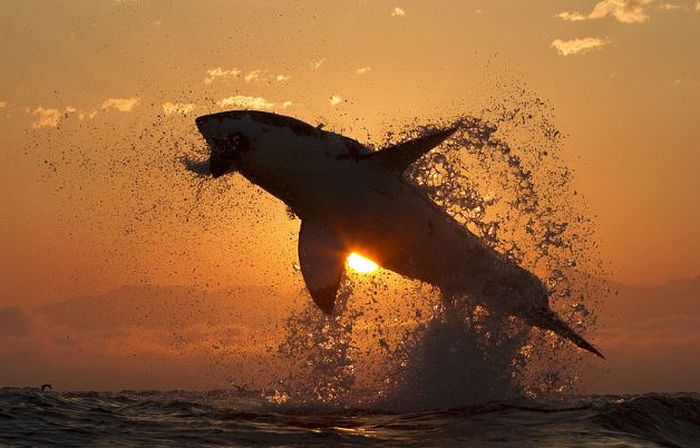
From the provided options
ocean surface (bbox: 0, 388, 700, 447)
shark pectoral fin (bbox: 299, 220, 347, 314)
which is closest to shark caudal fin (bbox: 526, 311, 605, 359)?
ocean surface (bbox: 0, 388, 700, 447)

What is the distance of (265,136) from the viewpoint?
17.4 meters

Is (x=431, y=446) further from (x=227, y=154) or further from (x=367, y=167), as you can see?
(x=227, y=154)

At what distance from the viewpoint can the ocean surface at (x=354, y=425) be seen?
15133 millimetres

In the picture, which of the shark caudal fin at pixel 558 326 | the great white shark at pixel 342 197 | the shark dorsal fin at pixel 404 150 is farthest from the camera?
the shark caudal fin at pixel 558 326

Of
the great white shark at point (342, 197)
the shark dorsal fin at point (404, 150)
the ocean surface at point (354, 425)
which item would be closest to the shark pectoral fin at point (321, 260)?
the great white shark at point (342, 197)

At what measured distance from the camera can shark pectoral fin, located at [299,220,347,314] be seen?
1864cm

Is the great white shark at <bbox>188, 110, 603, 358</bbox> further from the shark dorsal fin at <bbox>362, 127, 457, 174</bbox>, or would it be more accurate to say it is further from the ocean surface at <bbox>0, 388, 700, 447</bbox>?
the ocean surface at <bbox>0, 388, 700, 447</bbox>

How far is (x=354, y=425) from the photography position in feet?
55.9

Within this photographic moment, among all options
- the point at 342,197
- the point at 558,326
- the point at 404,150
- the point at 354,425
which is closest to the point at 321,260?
the point at 342,197

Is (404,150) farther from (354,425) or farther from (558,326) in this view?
(558,326)

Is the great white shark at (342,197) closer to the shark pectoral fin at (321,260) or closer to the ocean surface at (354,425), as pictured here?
the shark pectoral fin at (321,260)

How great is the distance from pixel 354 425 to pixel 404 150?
20.4 ft

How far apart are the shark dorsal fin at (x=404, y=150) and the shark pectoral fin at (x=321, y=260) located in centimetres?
204

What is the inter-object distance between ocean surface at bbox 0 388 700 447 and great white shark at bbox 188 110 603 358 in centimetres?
332
